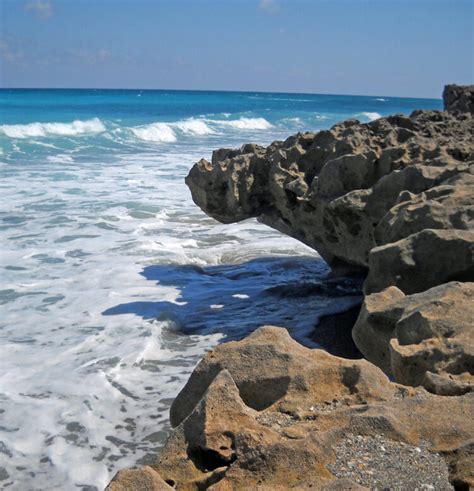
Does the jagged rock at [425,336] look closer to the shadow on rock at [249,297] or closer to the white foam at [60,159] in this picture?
the shadow on rock at [249,297]

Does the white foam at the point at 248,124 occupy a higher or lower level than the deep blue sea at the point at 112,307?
lower

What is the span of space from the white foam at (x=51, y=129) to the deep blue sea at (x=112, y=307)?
12.6 m

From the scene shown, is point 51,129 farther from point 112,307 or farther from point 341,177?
point 341,177

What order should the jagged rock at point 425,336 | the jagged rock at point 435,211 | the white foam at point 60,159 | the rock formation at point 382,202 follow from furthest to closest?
1. the white foam at point 60,159
2. the jagged rock at point 435,211
3. the rock formation at point 382,202
4. the jagged rock at point 425,336

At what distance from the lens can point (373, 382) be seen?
112 inches

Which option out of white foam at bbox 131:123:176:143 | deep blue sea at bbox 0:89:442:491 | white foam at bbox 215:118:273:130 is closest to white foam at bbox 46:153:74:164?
deep blue sea at bbox 0:89:442:491

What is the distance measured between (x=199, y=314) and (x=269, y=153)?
2.00m

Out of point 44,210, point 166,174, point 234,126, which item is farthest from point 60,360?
point 234,126

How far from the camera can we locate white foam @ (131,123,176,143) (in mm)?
28906

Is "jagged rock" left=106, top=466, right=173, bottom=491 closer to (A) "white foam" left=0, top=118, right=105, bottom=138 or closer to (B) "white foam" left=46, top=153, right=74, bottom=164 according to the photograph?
(B) "white foam" left=46, top=153, right=74, bottom=164

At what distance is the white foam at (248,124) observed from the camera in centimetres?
3986

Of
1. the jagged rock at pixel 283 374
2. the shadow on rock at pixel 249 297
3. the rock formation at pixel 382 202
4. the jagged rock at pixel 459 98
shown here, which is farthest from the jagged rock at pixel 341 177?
the jagged rock at pixel 283 374

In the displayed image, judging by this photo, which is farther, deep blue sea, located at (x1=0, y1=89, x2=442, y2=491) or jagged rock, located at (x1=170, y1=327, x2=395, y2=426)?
deep blue sea, located at (x1=0, y1=89, x2=442, y2=491)

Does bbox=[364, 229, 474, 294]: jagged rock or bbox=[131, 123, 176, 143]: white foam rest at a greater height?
bbox=[364, 229, 474, 294]: jagged rock
